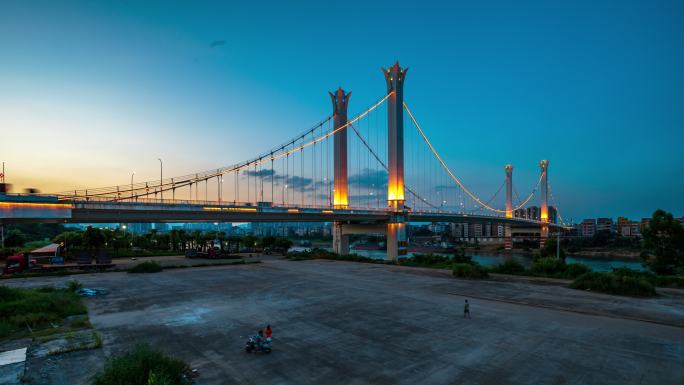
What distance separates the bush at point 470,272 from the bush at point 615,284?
6.47 metres

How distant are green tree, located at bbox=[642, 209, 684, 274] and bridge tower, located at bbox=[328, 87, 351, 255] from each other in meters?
40.9

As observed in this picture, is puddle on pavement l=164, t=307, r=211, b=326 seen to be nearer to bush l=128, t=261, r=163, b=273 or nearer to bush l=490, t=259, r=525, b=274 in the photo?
bush l=128, t=261, r=163, b=273

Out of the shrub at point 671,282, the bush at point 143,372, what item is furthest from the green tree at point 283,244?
the bush at point 143,372

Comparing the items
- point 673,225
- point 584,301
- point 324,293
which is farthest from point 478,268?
point 673,225

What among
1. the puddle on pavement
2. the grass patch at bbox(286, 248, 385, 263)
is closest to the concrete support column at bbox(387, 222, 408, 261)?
the grass patch at bbox(286, 248, 385, 263)

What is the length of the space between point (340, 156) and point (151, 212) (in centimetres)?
3597

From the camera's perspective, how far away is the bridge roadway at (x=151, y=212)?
26980mm

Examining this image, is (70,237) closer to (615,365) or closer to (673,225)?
(615,365)

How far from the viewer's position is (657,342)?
13453 mm

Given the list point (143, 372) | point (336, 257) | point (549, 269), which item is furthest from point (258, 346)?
point (336, 257)

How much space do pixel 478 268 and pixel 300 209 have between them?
26707 millimetres

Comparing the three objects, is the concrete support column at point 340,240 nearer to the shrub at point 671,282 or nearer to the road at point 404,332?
the road at point 404,332

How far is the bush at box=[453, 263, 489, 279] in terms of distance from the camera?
2994 centimetres

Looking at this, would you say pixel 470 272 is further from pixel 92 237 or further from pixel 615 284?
pixel 92 237
